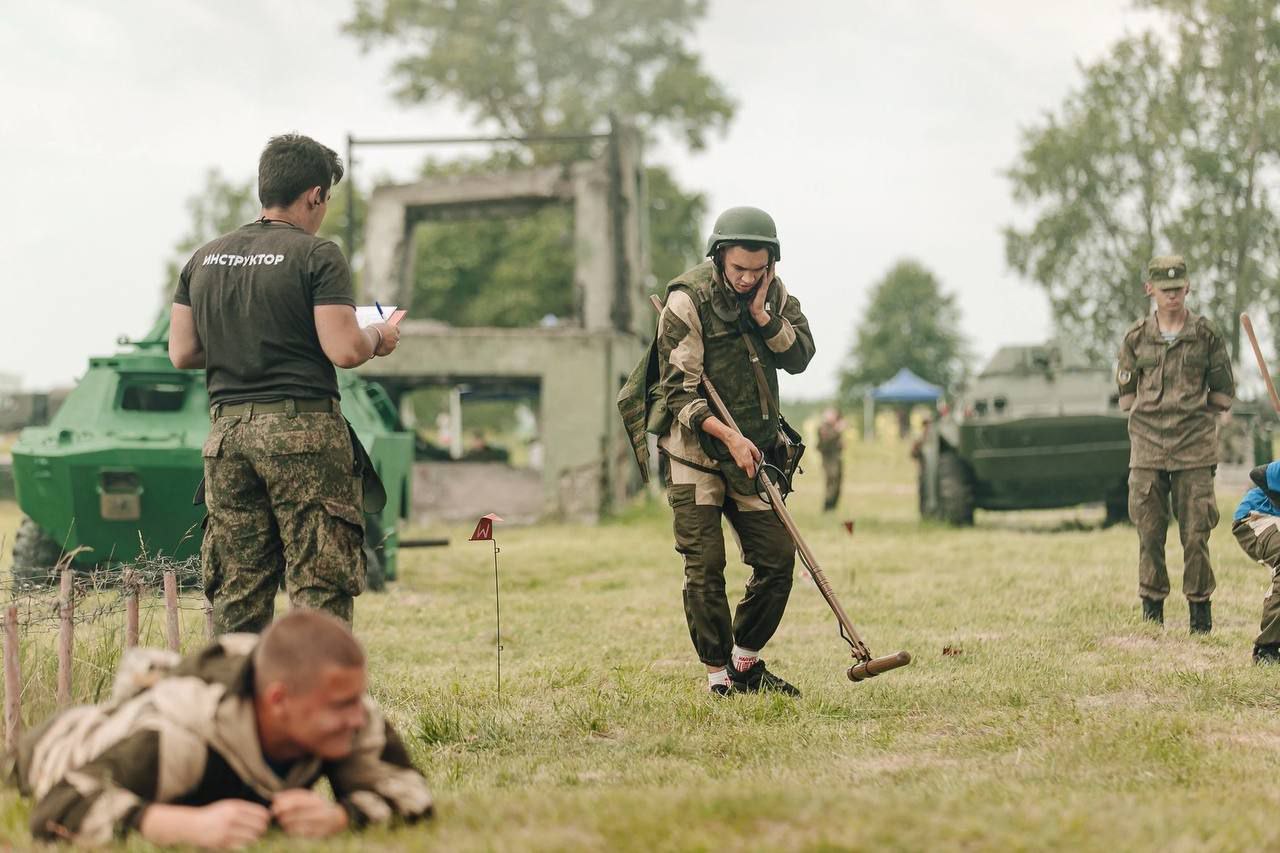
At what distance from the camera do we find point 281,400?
16.9 feet

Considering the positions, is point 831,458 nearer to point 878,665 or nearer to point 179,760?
point 878,665

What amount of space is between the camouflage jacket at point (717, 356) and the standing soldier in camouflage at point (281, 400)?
1.66 m

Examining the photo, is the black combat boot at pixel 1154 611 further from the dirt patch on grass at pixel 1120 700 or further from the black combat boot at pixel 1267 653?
the dirt patch on grass at pixel 1120 700

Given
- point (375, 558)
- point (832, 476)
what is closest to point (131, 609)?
point (375, 558)

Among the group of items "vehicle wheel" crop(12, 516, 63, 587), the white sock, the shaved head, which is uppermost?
the shaved head

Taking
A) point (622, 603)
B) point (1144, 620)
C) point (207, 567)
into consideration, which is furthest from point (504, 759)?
point (622, 603)

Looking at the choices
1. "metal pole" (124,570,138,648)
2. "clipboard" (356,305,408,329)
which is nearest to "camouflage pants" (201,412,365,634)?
"clipboard" (356,305,408,329)

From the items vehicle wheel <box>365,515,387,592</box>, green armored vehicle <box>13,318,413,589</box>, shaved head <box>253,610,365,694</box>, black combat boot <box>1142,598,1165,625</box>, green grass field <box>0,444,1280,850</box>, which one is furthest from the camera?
vehicle wheel <box>365,515,387,592</box>

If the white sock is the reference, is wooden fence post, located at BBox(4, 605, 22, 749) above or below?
above

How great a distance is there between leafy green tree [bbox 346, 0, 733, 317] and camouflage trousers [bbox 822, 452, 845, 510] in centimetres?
2091

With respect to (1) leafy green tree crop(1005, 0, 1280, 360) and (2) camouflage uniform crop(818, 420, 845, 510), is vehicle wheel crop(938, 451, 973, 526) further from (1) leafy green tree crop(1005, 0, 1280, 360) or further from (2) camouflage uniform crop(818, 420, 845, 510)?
(1) leafy green tree crop(1005, 0, 1280, 360)

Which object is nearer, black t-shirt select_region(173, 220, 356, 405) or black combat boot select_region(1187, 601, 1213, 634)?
black t-shirt select_region(173, 220, 356, 405)

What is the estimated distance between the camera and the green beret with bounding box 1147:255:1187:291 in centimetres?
865

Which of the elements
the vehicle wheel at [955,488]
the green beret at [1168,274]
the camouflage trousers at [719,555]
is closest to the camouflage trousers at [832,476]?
the vehicle wheel at [955,488]
